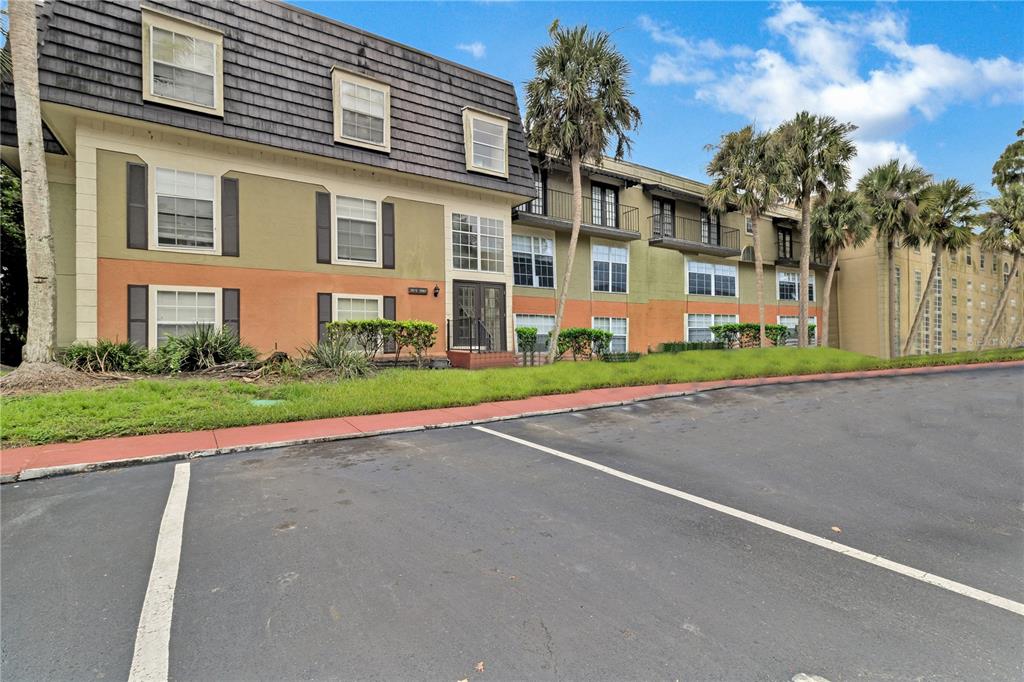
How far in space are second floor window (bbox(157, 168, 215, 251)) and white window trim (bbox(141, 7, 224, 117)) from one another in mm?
1537

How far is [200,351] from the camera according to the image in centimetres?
1043

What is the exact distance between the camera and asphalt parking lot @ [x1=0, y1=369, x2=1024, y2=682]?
221 centimetres

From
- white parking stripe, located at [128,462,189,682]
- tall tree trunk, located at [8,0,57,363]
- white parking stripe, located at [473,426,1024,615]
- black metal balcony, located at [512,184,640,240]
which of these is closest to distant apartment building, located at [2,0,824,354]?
black metal balcony, located at [512,184,640,240]

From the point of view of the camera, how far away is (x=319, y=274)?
13.0 metres

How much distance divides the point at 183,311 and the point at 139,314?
2.76 feet

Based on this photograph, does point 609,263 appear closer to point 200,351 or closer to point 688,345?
point 688,345

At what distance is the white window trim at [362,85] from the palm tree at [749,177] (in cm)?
1476

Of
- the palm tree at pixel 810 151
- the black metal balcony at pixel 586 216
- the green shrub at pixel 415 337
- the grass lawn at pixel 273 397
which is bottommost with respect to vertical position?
the grass lawn at pixel 273 397

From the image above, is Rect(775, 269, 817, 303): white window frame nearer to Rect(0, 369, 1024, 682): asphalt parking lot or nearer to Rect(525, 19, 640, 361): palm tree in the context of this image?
Rect(525, 19, 640, 361): palm tree

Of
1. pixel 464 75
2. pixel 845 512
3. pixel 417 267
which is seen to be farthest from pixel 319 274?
pixel 845 512

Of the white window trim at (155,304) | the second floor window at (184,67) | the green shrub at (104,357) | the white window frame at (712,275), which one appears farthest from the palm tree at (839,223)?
the green shrub at (104,357)

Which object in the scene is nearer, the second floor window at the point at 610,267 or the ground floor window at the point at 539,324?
the ground floor window at the point at 539,324

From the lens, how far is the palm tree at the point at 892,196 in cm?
2480

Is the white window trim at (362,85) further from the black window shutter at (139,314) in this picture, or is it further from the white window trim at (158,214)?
the black window shutter at (139,314)
